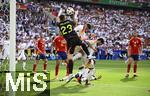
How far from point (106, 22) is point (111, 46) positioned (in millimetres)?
7040

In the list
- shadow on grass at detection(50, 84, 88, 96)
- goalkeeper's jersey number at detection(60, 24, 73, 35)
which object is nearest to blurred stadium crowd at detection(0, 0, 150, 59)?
goalkeeper's jersey number at detection(60, 24, 73, 35)

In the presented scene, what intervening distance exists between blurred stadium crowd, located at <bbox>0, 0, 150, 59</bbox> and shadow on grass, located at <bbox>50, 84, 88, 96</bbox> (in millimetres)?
20652

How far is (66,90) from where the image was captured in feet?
43.1

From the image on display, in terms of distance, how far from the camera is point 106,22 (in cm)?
4806

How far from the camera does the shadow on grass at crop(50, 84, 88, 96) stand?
490 inches

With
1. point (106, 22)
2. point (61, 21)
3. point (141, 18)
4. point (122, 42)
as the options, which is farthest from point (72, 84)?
point (141, 18)

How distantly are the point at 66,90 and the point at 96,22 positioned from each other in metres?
34.2

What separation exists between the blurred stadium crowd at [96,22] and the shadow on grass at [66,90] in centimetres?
2065

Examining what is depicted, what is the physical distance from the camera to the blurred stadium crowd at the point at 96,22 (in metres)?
38.9

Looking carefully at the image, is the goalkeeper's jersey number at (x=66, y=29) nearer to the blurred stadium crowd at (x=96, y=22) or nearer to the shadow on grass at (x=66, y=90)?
the shadow on grass at (x=66, y=90)

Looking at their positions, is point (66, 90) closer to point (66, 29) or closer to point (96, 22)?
point (66, 29)

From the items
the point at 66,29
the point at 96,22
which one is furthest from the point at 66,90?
the point at 96,22

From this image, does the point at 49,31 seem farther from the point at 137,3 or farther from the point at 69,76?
the point at 69,76

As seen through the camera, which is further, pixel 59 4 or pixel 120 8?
pixel 120 8
